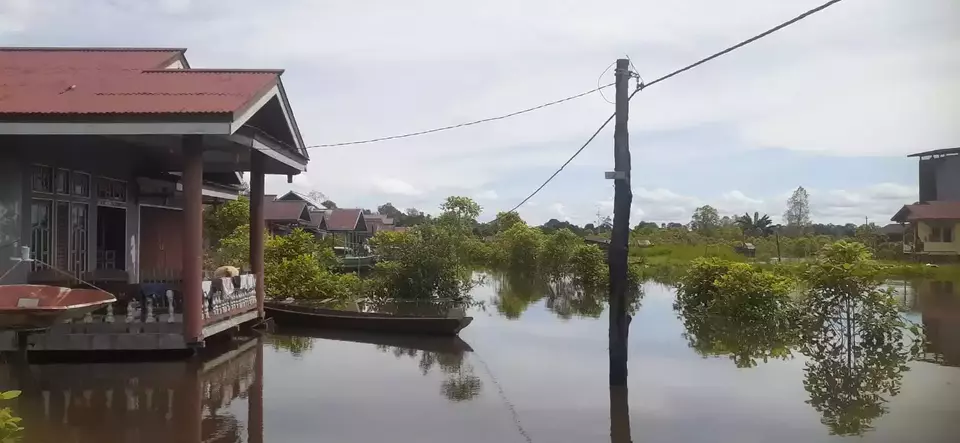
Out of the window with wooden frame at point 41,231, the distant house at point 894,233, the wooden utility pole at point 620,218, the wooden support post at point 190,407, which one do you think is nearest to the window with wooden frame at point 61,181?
the window with wooden frame at point 41,231

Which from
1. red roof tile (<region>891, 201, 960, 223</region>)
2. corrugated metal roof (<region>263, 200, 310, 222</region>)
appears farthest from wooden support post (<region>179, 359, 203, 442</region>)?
corrugated metal roof (<region>263, 200, 310, 222</region>)

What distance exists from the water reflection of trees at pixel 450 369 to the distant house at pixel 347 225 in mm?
34700

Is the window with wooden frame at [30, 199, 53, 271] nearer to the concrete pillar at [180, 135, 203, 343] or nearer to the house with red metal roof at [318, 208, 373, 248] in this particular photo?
the concrete pillar at [180, 135, 203, 343]

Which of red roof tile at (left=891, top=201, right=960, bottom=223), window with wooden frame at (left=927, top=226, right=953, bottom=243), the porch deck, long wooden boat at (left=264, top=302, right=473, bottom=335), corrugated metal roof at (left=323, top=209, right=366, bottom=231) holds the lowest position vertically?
A: long wooden boat at (left=264, top=302, right=473, bottom=335)

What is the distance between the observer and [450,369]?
11.5 metres

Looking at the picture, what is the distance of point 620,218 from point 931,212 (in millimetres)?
20133

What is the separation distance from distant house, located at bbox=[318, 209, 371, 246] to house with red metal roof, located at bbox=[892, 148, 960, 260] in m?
31.5

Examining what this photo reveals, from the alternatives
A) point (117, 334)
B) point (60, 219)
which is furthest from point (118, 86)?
point (117, 334)

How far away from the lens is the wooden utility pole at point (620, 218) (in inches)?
336

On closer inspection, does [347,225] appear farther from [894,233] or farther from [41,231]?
[41,231]

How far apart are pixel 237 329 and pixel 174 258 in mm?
5288

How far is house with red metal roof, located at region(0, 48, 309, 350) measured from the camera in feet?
30.8

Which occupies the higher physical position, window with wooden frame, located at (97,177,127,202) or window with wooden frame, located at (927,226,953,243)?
window with wooden frame, located at (97,177,127,202)

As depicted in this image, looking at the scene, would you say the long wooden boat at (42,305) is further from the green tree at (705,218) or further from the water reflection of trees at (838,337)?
the green tree at (705,218)
